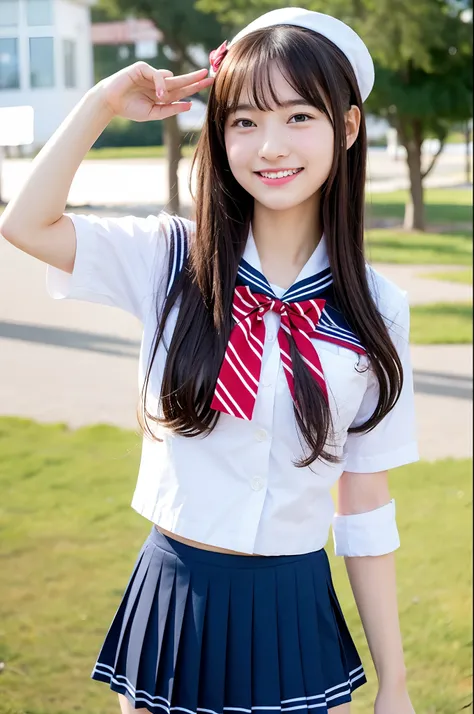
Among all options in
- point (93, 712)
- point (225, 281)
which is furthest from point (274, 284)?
point (93, 712)

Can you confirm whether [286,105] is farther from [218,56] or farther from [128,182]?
[128,182]

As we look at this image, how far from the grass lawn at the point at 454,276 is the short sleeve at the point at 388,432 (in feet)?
7.64

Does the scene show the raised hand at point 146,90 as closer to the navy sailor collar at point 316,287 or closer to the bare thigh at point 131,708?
the navy sailor collar at point 316,287

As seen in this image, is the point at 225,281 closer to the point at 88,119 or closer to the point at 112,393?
the point at 88,119

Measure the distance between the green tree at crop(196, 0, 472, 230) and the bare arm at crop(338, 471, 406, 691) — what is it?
218 centimetres

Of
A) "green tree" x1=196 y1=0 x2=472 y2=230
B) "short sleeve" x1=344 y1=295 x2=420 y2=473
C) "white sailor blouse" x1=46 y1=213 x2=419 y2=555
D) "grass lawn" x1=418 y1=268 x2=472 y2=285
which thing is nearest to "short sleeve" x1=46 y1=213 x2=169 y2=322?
"white sailor blouse" x1=46 y1=213 x2=419 y2=555

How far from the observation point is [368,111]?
3.30 m

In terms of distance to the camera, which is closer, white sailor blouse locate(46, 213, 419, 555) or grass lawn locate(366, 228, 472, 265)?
white sailor blouse locate(46, 213, 419, 555)

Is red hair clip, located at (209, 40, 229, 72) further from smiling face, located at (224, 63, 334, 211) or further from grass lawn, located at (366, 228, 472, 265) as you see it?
grass lawn, located at (366, 228, 472, 265)

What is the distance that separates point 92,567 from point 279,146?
1.86 m

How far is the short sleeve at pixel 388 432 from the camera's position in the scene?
1.34 m

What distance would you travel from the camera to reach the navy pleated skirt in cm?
126

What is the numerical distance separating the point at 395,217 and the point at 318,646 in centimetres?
243

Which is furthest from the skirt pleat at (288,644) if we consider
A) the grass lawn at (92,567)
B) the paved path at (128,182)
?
the paved path at (128,182)
